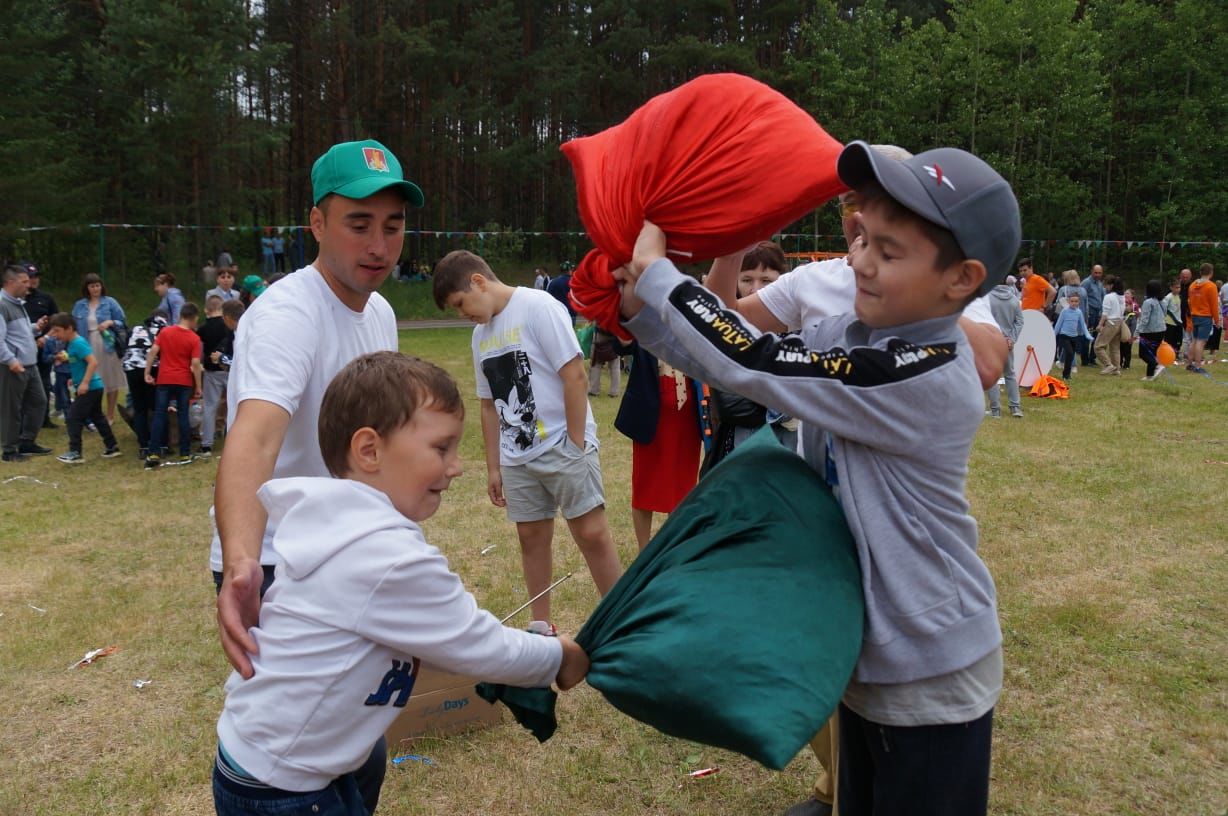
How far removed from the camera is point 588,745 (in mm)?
4117

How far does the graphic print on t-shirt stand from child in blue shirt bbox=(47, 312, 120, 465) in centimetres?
769

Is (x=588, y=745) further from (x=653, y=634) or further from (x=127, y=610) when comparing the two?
(x=127, y=610)

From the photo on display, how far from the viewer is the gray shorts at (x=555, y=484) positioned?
15.0 ft

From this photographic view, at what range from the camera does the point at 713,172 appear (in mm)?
1766

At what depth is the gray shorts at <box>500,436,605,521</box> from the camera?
4.58m

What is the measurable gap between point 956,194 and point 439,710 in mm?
3436

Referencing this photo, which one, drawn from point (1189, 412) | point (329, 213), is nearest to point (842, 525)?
point (329, 213)

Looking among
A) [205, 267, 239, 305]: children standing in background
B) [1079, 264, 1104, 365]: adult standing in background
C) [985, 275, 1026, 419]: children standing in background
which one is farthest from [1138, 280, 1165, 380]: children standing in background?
[205, 267, 239, 305]: children standing in background

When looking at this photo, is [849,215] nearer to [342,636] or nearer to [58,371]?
[342,636]

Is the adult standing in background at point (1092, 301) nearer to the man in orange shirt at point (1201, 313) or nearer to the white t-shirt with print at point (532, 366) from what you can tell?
the man in orange shirt at point (1201, 313)

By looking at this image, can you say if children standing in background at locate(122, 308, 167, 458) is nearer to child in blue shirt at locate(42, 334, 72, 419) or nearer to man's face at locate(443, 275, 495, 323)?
child in blue shirt at locate(42, 334, 72, 419)

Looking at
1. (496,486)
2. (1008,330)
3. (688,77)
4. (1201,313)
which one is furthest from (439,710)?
(688,77)

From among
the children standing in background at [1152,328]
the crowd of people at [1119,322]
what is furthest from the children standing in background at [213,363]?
the children standing in background at [1152,328]

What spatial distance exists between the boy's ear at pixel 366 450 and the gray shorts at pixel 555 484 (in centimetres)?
270
